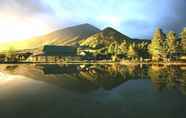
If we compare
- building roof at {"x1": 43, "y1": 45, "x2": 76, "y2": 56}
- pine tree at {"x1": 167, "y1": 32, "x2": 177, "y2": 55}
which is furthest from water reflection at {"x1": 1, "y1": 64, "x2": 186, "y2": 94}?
building roof at {"x1": 43, "y1": 45, "x2": 76, "y2": 56}

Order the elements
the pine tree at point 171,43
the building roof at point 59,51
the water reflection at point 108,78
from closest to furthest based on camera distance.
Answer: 1. the water reflection at point 108,78
2. the pine tree at point 171,43
3. the building roof at point 59,51

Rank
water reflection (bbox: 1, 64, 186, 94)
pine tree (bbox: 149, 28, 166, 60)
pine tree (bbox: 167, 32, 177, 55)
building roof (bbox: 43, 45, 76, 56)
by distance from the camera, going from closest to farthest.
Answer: water reflection (bbox: 1, 64, 186, 94) → pine tree (bbox: 167, 32, 177, 55) → pine tree (bbox: 149, 28, 166, 60) → building roof (bbox: 43, 45, 76, 56)

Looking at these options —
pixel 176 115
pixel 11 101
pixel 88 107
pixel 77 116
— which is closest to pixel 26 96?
pixel 11 101

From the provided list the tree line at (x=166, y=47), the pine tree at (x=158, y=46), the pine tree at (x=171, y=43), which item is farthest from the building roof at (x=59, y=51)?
the pine tree at (x=171, y=43)

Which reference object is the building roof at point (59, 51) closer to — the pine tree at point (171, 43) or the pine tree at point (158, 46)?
the pine tree at point (158, 46)

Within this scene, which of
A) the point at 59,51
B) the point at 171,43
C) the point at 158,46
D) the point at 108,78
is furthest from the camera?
the point at 59,51

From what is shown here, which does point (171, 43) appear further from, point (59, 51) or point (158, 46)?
point (59, 51)

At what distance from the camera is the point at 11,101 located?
25.4 m

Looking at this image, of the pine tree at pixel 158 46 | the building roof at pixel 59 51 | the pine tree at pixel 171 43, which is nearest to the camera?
the pine tree at pixel 171 43

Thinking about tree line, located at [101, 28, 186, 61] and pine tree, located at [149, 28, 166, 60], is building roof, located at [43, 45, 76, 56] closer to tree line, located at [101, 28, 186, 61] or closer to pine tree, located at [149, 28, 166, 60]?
tree line, located at [101, 28, 186, 61]

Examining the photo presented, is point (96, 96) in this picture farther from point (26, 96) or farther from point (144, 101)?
point (26, 96)

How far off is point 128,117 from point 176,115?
331cm

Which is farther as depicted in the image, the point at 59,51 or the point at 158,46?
the point at 59,51

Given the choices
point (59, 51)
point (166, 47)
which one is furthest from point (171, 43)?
point (59, 51)
